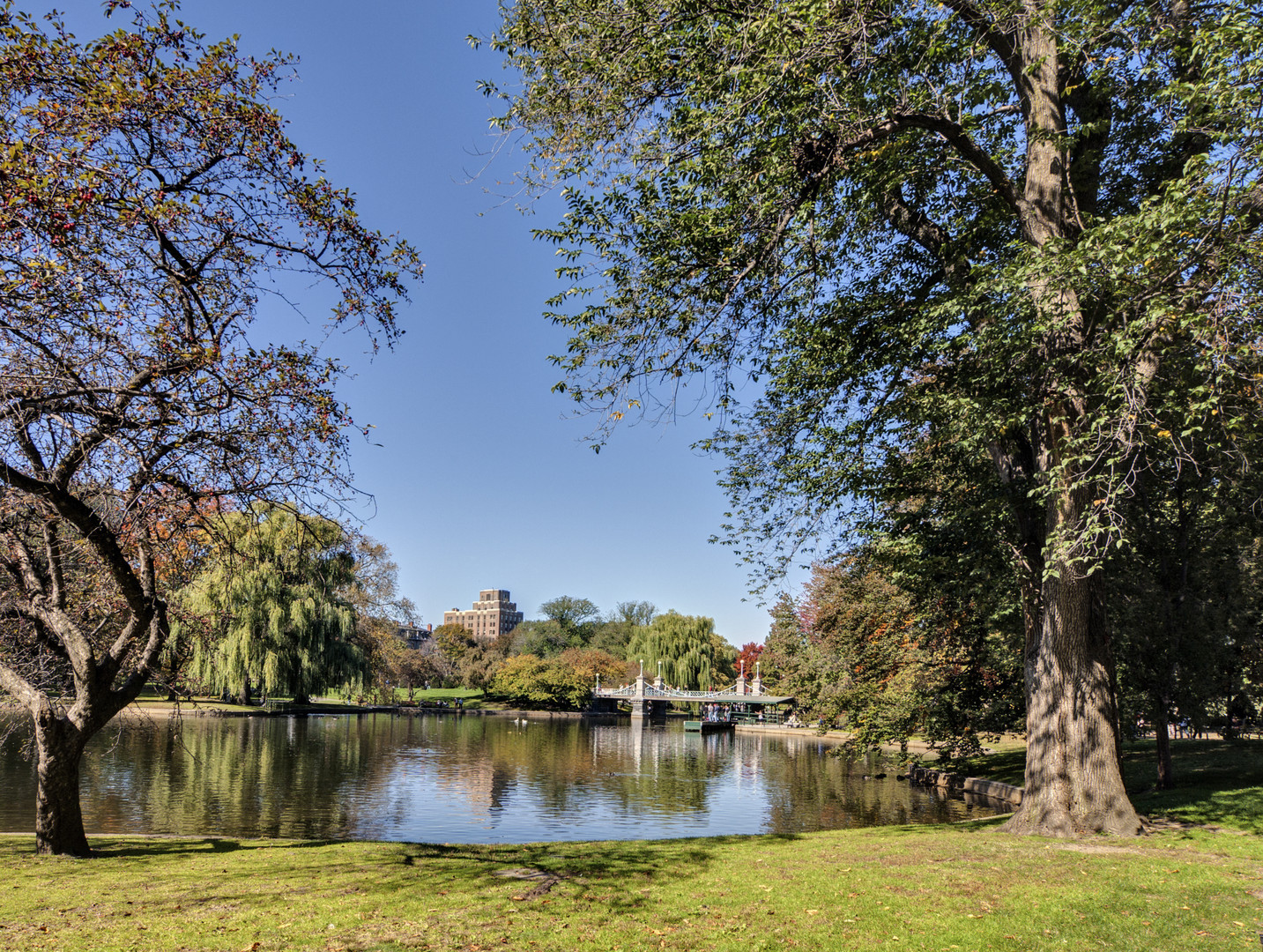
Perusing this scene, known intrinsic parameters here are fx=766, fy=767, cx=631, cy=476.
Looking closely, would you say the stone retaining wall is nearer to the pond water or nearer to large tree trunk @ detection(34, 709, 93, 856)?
the pond water

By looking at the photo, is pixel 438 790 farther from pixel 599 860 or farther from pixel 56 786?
pixel 599 860

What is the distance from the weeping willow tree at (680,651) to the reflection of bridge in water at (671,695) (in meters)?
0.96

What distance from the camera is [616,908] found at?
229 inches

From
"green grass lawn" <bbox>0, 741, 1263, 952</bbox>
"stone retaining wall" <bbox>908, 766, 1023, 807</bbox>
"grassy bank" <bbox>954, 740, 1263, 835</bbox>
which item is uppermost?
"green grass lawn" <bbox>0, 741, 1263, 952</bbox>

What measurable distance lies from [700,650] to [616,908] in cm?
5917

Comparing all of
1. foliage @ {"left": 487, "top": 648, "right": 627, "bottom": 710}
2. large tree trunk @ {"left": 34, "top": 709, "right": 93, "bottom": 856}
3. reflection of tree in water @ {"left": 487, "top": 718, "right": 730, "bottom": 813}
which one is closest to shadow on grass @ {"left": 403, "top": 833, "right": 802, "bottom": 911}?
large tree trunk @ {"left": 34, "top": 709, "right": 93, "bottom": 856}

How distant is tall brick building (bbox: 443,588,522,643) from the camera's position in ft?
588

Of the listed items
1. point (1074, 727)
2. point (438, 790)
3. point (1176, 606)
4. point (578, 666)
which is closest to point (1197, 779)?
point (1176, 606)

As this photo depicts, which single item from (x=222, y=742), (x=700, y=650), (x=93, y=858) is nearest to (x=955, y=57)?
(x=93, y=858)

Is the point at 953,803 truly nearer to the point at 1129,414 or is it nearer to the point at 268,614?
the point at 1129,414

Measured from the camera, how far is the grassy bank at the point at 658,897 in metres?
5.10

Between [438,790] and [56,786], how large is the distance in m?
12.1

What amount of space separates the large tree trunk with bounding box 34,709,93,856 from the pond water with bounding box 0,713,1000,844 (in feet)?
1.82

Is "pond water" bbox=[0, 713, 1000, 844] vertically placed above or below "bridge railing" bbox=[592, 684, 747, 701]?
above
